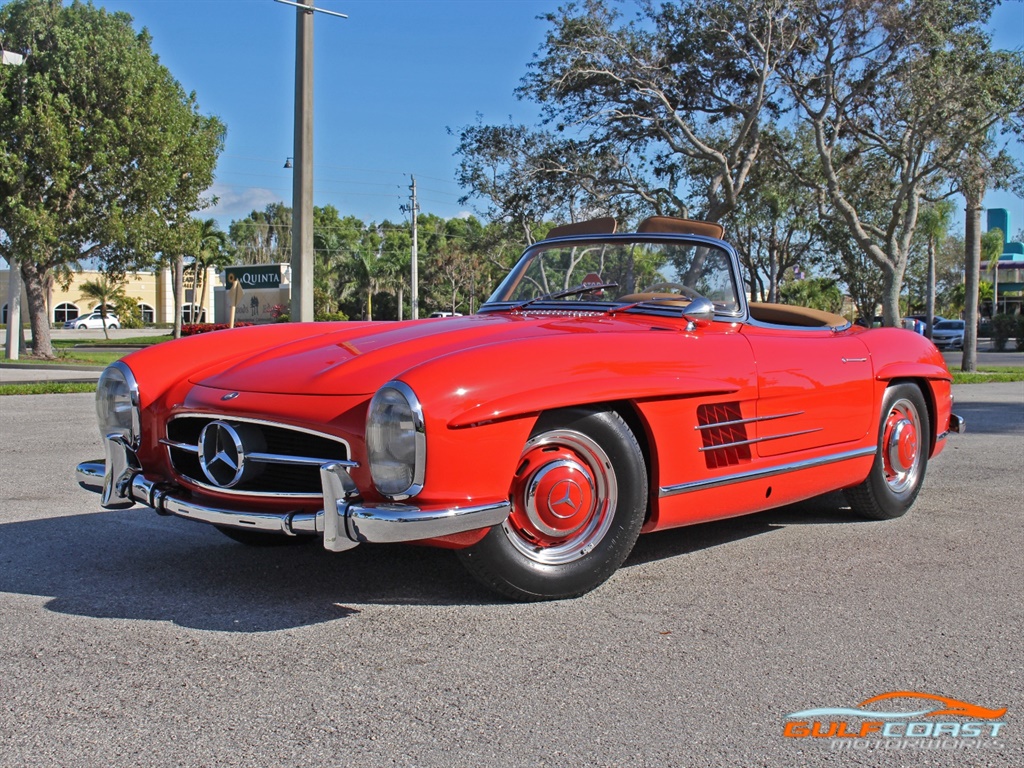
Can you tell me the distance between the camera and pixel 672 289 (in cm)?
474

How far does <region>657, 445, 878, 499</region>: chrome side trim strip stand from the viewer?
3664 millimetres

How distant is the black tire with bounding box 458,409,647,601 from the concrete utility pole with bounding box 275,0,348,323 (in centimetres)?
862

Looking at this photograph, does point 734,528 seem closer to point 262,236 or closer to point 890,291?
point 890,291

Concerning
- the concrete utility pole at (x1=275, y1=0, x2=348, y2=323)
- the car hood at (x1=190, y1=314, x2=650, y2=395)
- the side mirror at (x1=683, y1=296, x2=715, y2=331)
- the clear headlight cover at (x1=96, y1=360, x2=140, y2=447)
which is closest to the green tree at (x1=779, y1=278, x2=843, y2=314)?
Result: the concrete utility pole at (x1=275, y1=0, x2=348, y2=323)

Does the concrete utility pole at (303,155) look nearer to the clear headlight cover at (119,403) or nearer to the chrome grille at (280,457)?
the clear headlight cover at (119,403)

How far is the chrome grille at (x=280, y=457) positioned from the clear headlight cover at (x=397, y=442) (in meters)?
0.16

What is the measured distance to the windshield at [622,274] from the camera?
4.62 m

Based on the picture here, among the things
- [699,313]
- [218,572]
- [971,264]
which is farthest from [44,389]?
[971,264]

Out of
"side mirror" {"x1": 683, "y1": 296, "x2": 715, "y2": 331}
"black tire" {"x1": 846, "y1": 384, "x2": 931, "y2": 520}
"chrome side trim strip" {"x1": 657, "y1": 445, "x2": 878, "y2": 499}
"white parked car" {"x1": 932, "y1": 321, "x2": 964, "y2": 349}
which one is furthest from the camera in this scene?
"white parked car" {"x1": 932, "y1": 321, "x2": 964, "y2": 349}

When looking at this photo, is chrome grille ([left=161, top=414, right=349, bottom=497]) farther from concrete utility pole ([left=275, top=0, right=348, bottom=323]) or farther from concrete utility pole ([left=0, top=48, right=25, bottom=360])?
concrete utility pole ([left=0, top=48, right=25, bottom=360])

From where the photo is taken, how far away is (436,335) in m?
3.89

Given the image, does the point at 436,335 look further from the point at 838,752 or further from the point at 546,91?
the point at 546,91

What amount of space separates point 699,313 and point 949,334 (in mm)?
41183

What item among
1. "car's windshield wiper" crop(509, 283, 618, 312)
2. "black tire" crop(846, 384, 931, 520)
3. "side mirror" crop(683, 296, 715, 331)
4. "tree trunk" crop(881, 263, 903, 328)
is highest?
"tree trunk" crop(881, 263, 903, 328)
